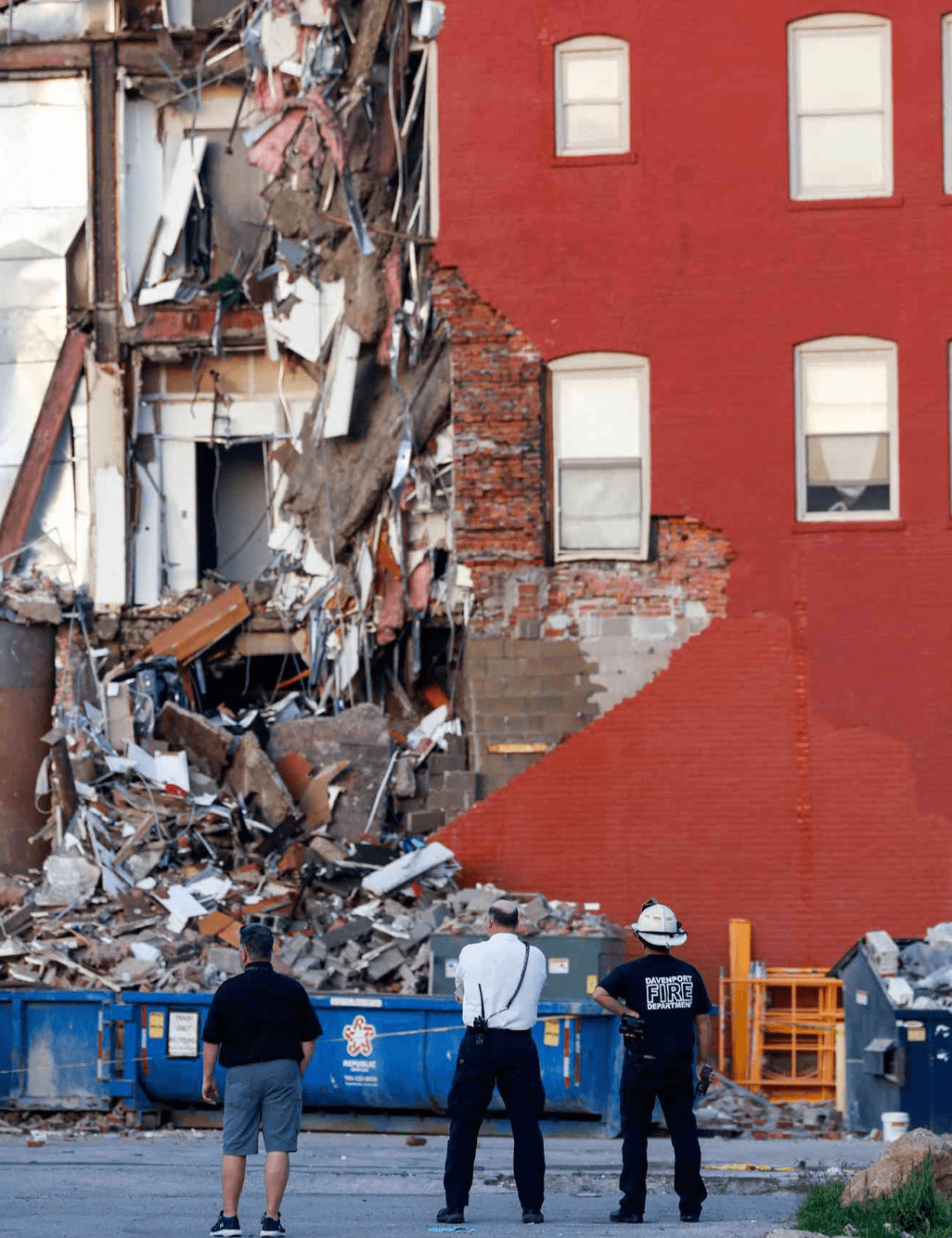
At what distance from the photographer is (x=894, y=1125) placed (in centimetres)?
1430

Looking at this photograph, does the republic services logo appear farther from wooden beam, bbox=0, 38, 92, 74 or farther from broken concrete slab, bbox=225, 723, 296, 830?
wooden beam, bbox=0, 38, 92, 74

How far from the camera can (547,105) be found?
19.1 metres

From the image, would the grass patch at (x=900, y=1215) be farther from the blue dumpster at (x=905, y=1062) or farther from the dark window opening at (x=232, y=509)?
the dark window opening at (x=232, y=509)

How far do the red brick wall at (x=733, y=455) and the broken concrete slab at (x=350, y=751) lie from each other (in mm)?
1015

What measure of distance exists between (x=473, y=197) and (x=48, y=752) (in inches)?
274

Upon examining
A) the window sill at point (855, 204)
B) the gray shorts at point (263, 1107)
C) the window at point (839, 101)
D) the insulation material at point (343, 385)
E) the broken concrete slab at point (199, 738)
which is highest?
the window at point (839, 101)

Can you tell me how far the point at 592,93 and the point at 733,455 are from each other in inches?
149

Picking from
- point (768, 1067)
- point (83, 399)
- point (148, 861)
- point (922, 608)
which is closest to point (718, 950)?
point (768, 1067)

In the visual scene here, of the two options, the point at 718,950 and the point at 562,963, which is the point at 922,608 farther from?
→ the point at 562,963

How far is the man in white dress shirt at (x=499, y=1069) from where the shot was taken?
388 inches

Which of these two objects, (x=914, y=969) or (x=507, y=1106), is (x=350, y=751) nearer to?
(x=914, y=969)

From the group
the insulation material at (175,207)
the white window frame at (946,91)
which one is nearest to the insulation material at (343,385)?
the insulation material at (175,207)

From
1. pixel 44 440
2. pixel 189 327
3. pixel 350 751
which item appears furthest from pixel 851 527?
pixel 44 440

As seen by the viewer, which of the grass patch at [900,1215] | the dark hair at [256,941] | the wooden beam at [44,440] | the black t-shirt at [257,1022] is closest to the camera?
the grass patch at [900,1215]
